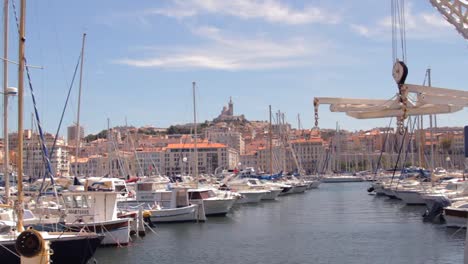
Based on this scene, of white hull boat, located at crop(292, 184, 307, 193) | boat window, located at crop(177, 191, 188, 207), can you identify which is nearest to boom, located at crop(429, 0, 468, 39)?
boat window, located at crop(177, 191, 188, 207)

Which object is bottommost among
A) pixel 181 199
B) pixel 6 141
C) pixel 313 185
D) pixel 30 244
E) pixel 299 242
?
pixel 299 242

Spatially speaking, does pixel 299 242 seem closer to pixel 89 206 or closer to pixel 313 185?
pixel 89 206

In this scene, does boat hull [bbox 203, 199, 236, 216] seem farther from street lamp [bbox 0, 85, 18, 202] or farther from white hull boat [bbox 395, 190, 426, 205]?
street lamp [bbox 0, 85, 18, 202]

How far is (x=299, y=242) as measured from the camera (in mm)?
34375

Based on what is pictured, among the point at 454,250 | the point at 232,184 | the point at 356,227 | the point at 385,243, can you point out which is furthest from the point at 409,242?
the point at 232,184

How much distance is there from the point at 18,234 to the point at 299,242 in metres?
16.8

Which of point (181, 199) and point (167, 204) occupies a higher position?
point (181, 199)

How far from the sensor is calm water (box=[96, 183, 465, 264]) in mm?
28750

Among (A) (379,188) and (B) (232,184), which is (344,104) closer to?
(B) (232,184)

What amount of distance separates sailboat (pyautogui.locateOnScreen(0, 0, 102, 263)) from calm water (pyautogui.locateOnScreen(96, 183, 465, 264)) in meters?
4.48

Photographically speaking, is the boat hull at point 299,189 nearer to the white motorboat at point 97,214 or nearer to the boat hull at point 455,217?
the boat hull at point 455,217

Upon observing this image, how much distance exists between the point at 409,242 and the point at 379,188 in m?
48.5

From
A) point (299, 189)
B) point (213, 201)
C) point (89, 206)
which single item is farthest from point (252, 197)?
point (89, 206)

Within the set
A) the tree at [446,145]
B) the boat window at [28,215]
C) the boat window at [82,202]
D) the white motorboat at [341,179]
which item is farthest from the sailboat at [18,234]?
the tree at [446,145]
